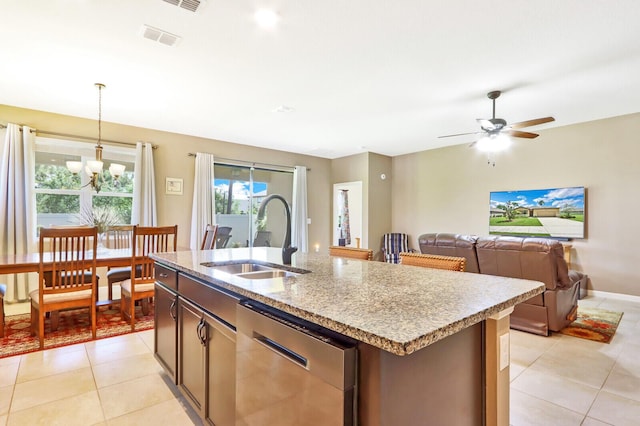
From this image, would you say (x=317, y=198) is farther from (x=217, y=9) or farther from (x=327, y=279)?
(x=327, y=279)

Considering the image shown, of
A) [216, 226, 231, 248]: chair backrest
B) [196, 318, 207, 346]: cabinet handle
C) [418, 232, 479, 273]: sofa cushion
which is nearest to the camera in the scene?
[196, 318, 207, 346]: cabinet handle

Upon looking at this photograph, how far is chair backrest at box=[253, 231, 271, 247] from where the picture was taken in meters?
6.69

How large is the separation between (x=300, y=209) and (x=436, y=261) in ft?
17.1

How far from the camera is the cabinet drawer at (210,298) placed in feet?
4.55

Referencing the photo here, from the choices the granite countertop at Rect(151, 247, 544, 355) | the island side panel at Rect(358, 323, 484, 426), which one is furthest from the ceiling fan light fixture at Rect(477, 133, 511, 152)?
the island side panel at Rect(358, 323, 484, 426)

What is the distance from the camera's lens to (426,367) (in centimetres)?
94

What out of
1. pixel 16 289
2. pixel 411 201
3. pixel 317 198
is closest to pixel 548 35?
pixel 411 201

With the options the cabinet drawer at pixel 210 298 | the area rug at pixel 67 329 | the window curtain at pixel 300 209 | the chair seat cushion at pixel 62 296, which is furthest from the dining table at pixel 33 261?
the window curtain at pixel 300 209

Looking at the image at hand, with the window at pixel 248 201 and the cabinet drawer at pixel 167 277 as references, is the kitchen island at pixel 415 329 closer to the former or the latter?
the cabinet drawer at pixel 167 277

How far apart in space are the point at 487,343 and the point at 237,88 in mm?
3474

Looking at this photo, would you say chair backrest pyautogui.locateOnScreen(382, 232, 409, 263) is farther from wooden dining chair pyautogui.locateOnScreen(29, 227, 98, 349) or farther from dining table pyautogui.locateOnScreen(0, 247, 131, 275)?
wooden dining chair pyautogui.locateOnScreen(29, 227, 98, 349)

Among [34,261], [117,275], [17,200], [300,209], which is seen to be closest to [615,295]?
[300,209]

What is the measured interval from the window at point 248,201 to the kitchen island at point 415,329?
189 inches

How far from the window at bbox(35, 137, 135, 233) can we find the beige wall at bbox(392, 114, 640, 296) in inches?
226
